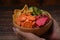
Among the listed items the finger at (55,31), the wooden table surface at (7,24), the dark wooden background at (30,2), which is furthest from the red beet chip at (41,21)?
the dark wooden background at (30,2)

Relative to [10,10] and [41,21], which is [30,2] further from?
[41,21]

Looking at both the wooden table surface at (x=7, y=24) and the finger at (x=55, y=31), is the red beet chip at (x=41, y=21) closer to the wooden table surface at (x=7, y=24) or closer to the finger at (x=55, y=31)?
the finger at (x=55, y=31)

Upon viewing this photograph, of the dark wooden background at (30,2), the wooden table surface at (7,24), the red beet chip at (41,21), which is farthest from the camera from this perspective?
the dark wooden background at (30,2)

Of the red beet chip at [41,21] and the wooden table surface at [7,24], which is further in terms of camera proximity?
the wooden table surface at [7,24]

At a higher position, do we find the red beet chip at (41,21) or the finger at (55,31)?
the red beet chip at (41,21)

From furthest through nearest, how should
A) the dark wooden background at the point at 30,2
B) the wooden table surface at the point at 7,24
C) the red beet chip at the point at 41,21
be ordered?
1. the dark wooden background at the point at 30,2
2. the wooden table surface at the point at 7,24
3. the red beet chip at the point at 41,21

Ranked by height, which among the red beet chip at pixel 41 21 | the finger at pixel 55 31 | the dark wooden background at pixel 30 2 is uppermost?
the dark wooden background at pixel 30 2

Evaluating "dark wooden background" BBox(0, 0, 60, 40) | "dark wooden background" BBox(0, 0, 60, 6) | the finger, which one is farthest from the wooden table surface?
the finger

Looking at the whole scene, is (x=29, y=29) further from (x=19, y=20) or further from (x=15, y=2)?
(x=15, y=2)

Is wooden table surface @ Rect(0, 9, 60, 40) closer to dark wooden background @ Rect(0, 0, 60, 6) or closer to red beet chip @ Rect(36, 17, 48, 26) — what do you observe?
dark wooden background @ Rect(0, 0, 60, 6)

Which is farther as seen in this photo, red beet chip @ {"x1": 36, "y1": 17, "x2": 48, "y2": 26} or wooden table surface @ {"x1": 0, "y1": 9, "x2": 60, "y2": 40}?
wooden table surface @ {"x1": 0, "y1": 9, "x2": 60, "y2": 40}

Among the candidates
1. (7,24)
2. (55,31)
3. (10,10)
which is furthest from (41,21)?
(10,10)
